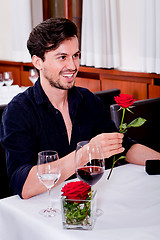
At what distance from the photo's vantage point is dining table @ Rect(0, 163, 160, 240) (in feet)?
3.66

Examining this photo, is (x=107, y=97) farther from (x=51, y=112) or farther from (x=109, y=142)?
(x=109, y=142)

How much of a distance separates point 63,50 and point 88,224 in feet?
2.82

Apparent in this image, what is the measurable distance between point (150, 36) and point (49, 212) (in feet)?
8.06

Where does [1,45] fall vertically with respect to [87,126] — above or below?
→ above

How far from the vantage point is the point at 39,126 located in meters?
1.75

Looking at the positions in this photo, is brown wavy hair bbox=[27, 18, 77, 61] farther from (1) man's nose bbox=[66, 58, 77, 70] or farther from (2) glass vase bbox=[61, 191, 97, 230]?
(2) glass vase bbox=[61, 191, 97, 230]

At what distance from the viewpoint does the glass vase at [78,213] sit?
110 centimetres

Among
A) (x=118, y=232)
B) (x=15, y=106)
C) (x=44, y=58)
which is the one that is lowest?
(x=118, y=232)

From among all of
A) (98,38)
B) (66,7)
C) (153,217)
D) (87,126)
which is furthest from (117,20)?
(153,217)

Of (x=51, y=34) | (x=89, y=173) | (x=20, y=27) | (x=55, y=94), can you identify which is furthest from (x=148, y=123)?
(x=20, y=27)

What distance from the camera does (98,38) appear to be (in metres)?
3.90

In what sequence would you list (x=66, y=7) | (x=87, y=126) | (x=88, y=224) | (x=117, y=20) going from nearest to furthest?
(x=88, y=224) < (x=87, y=126) < (x=117, y=20) < (x=66, y=7)

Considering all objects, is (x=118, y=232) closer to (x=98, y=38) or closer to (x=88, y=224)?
(x=88, y=224)

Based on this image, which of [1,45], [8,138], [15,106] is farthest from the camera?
[1,45]
